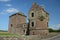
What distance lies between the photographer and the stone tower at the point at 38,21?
42906mm

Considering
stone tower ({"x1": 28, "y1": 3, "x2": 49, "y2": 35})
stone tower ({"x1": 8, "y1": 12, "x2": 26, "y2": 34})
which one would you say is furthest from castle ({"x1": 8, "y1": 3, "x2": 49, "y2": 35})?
stone tower ({"x1": 8, "y1": 12, "x2": 26, "y2": 34})

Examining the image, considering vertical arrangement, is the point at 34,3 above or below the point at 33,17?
above

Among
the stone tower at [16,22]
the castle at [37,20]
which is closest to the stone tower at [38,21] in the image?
the castle at [37,20]

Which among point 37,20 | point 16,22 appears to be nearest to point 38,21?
point 37,20

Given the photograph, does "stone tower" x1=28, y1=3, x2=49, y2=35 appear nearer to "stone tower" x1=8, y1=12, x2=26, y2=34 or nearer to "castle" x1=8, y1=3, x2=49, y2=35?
"castle" x1=8, y1=3, x2=49, y2=35

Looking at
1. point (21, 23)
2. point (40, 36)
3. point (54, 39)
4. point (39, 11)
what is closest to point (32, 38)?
point (40, 36)

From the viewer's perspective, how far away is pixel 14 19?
5247 cm

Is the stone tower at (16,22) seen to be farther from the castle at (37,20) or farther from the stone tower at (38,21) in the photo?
the stone tower at (38,21)

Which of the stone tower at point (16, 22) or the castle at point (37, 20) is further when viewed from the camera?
the stone tower at point (16, 22)

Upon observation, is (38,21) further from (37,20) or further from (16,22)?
(16,22)

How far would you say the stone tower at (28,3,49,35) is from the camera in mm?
42906

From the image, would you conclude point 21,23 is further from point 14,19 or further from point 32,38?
point 32,38

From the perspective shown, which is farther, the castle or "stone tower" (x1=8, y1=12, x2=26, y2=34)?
"stone tower" (x1=8, y1=12, x2=26, y2=34)

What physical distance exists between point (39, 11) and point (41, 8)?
1051 millimetres
